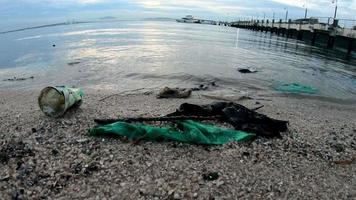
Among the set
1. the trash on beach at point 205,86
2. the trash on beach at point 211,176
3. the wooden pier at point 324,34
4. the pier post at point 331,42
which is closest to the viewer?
the trash on beach at point 211,176

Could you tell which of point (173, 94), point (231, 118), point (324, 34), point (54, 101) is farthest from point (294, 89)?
point (324, 34)

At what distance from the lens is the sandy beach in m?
6.49

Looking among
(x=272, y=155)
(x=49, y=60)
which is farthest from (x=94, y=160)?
(x=49, y=60)

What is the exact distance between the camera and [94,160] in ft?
24.9

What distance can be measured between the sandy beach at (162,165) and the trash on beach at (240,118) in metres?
0.41

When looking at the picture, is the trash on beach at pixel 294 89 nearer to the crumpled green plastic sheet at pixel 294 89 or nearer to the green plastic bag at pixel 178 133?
the crumpled green plastic sheet at pixel 294 89

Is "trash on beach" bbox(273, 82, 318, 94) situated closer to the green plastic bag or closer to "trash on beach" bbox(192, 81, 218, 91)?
"trash on beach" bbox(192, 81, 218, 91)

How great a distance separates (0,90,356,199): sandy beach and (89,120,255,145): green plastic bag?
205mm

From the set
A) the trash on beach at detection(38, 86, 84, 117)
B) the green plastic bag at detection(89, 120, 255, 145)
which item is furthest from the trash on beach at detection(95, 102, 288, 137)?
the trash on beach at detection(38, 86, 84, 117)

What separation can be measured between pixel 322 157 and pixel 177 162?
3813 millimetres

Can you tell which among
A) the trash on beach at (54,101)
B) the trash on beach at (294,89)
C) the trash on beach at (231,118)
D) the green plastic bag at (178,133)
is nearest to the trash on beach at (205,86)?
the trash on beach at (294,89)

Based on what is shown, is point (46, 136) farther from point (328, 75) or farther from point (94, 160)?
point (328, 75)

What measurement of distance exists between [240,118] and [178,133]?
2544 mm

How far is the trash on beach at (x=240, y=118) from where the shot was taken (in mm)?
9711
